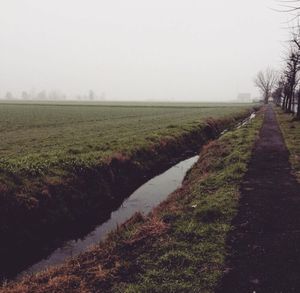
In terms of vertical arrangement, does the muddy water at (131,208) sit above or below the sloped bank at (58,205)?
below

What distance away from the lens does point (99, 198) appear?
14156 mm

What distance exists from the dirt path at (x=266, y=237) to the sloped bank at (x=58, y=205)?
534 centimetres

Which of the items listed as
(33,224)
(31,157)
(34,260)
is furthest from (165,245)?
(31,157)

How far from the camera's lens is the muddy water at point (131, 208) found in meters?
9.70

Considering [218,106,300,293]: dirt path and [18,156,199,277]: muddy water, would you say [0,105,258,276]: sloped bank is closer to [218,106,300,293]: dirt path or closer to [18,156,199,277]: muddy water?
[18,156,199,277]: muddy water

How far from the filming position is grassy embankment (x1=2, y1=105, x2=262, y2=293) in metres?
6.48

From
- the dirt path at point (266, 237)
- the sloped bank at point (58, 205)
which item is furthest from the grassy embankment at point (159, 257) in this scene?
the sloped bank at point (58, 205)

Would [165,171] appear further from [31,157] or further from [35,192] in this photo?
[35,192]

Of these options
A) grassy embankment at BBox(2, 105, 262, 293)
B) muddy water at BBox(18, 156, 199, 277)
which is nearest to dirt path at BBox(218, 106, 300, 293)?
grassy embankment at BBox(2, 105, 262, 293)

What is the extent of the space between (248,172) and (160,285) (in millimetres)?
9072

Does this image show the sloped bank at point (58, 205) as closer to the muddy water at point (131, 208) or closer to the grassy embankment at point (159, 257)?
the muddy water at point (131, 208)

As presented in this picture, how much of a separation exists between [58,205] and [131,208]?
283 centimetres

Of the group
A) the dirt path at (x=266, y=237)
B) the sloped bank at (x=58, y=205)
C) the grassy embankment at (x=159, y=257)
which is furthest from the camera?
the sloped bank at (x=58, y=205)

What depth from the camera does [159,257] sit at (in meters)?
7.42
